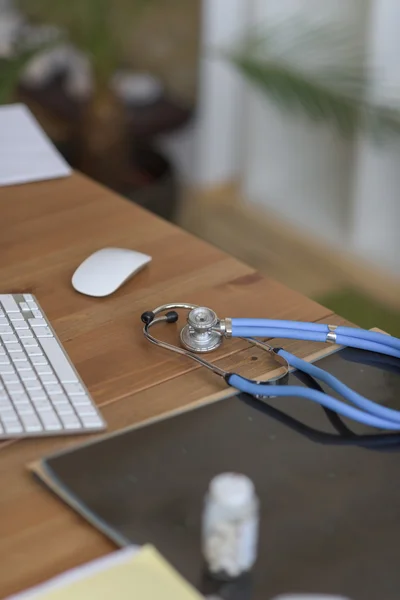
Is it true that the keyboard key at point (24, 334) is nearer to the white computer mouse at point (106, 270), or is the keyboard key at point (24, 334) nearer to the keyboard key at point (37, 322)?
the keyboard key at point (37, 322)

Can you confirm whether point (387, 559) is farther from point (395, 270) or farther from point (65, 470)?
point (395, 270)

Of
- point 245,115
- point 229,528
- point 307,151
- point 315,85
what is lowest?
point 307,151

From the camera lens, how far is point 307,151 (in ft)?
9.97

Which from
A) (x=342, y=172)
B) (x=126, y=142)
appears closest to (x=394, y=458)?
(x=126, y=142)

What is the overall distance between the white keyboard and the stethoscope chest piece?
0.13 meters

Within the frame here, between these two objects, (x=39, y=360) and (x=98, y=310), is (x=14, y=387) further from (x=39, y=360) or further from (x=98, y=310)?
(x=98, y=310)

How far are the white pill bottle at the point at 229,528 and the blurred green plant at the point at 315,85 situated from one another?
1689 millimetres

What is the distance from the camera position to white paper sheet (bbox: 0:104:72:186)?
1354 mm

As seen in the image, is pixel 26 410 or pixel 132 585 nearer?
pixel 132 585

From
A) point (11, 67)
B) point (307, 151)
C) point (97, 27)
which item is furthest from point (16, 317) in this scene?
point (307, 151)

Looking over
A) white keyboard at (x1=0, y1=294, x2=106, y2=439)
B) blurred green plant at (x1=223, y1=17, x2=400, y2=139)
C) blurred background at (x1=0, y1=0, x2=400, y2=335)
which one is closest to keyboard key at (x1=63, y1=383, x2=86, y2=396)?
white keyboard at (x1=0, y1=294, x2=106, y2=439)

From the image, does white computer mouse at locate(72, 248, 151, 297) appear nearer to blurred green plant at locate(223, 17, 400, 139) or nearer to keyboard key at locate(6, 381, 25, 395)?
keyboard key at locate(6, 381, 25, 395)

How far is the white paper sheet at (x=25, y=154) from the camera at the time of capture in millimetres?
1354

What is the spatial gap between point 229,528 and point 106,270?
49 cm
